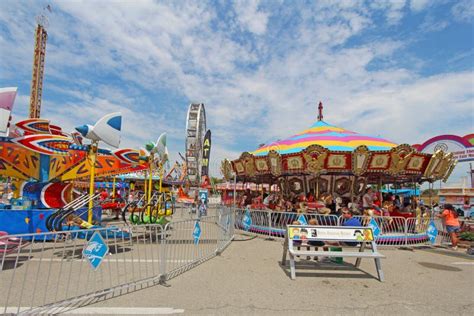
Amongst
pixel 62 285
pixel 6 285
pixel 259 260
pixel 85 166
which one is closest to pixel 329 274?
pixel 259 260

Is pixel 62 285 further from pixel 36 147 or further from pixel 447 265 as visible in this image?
pixel 447 265

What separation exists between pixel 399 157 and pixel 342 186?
306 cm

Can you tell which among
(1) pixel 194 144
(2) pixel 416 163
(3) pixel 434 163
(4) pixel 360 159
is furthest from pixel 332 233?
(1) pixel 194 144

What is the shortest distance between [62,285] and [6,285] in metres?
0.86

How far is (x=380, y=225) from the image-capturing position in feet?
28.5

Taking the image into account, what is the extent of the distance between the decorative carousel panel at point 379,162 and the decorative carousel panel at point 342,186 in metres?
2.12

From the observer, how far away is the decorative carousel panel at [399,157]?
9914 mm

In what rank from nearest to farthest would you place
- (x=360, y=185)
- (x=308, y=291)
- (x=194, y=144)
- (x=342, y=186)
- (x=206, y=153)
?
(x=308, y=291), (x=342, y=186), (x=360, y=185), (x=194, y=144), (x=206, y=153)

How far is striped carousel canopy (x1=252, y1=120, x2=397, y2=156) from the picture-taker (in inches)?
438

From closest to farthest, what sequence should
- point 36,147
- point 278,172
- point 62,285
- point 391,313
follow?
1. point 391,313
2. point 62,285
3. point 36,147
4. point 278,172

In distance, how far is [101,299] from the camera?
12.9 ft

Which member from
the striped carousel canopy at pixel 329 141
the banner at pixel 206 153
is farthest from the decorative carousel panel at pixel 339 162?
the banner at pixel 206 153

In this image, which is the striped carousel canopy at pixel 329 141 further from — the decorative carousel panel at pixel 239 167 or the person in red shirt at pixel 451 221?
the person in red shirt at pixel 451 221

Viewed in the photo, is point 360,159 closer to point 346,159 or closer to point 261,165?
point 346,159
